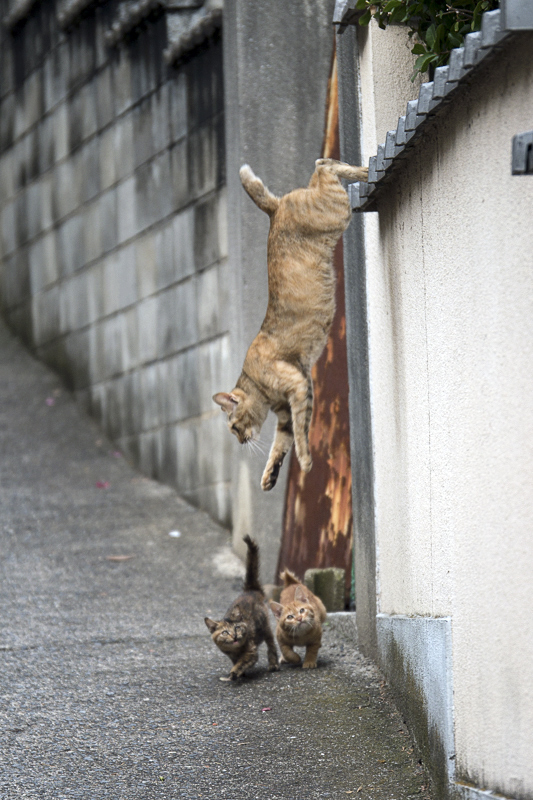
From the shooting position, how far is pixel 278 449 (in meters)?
3.85

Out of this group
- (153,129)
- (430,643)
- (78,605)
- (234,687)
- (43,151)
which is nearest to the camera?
(430,643)

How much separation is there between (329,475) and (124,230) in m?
4.07

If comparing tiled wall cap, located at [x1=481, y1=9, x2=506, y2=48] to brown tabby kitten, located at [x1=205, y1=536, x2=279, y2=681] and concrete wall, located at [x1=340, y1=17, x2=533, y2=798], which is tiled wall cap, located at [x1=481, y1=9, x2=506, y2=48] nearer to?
concrete wall, located at [x1=340, y1=17, x2=533, y2=798]

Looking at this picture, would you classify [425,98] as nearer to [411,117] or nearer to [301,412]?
[411,117]

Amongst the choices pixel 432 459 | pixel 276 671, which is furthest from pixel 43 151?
pixel 432 459

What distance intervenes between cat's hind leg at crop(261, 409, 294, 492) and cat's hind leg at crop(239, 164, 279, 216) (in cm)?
85

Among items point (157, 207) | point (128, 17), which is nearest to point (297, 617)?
point (157, 207)

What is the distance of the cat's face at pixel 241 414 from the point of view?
396cm

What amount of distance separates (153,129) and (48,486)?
3.23 m

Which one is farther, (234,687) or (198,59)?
(198,59)

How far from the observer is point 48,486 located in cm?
895

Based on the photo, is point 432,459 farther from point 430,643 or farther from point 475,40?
point 475,40

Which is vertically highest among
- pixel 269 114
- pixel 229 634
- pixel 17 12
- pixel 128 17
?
pixel 17 12

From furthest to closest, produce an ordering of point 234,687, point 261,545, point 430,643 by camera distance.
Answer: point 261,545 < point 234,687 < point 430,643
